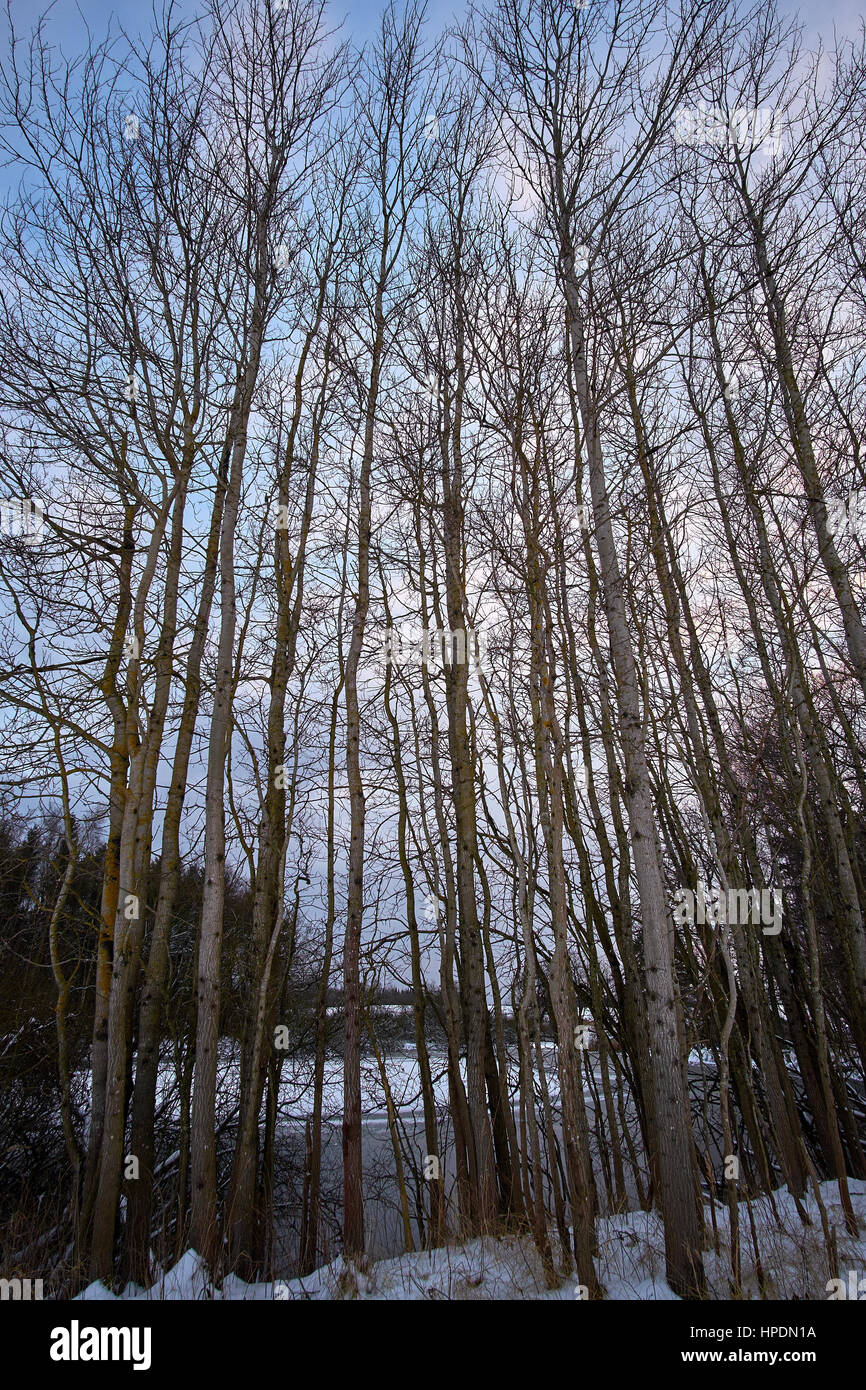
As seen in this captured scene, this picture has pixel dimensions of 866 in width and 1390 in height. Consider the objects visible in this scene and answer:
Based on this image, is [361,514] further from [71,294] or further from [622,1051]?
[622,1051]

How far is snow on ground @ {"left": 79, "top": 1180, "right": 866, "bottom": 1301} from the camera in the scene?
162 inches

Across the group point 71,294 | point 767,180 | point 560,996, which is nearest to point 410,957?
point 560,996

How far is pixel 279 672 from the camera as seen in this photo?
24.9 feet

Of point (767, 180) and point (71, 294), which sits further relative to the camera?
point (767, 180)

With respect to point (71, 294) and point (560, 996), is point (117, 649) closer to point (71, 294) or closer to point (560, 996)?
point (71, 294)

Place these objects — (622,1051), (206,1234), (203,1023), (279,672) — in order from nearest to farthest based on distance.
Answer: (206,1234) < (203,1023) < (279,672) < (622,1051)

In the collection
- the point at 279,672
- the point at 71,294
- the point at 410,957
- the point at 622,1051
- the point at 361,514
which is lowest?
the point at 622,1051

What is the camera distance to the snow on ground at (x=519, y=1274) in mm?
4105

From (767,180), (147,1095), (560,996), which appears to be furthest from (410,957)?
(767,180)

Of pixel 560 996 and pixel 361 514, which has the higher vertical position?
pixel 361 514

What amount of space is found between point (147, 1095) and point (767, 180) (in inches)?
456

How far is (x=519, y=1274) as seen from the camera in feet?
14.5
